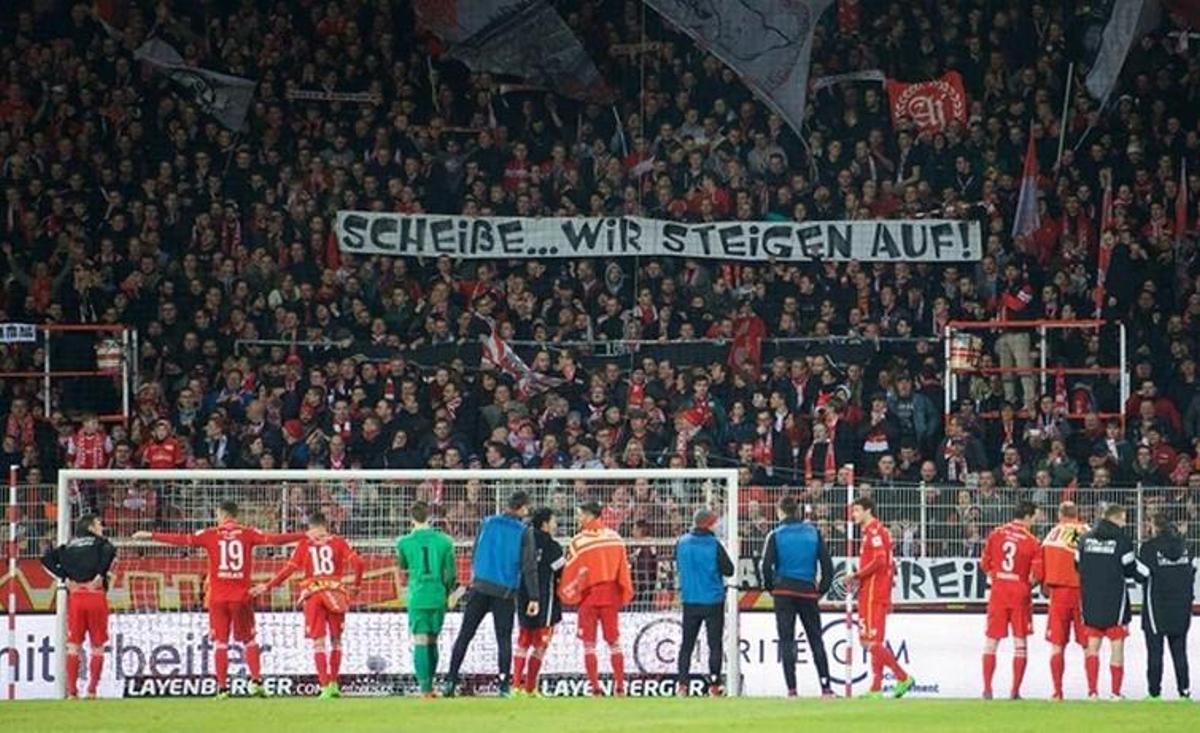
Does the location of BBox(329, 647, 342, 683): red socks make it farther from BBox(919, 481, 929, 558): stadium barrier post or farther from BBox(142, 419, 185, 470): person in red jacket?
BBox(142, 419, 185, 470): person in red jacket

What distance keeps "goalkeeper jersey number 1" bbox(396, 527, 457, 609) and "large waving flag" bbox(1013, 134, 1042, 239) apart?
12615mm

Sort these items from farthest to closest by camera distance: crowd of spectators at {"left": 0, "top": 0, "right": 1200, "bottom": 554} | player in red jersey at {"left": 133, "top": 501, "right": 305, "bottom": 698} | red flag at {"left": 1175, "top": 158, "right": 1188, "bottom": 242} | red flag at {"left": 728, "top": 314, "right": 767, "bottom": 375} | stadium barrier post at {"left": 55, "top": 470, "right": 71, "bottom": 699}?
red flag at {"left": 1175, "top": 158, "right": 1188, "bottom": 242} < red flag at {"left": 728, "top": 314, "right": 767, "bottom": 375} < crowd of spectators at {"left": 0, "top": 0, "right": 1200, "bottom": 554} < stadium barrier post at {"left": 55, "top": 470, "right": 71, "bottom": 699} < player in red jersey at {"left": 133, "top": 501, "right": 305, "bottom": 698}

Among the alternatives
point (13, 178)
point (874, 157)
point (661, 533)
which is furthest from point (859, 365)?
point (13, 178)

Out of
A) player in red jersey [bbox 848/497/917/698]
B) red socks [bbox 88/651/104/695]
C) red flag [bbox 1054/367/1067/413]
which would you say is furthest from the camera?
red flag [bbox 1054/367/1067/413]

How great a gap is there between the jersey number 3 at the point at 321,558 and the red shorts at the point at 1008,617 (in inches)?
215

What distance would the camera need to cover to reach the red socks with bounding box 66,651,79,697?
2225 centimetres

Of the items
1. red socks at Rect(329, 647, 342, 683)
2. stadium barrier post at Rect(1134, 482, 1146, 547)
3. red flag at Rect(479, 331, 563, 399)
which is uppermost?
red flag at Rect(479, 331, 563, 399)

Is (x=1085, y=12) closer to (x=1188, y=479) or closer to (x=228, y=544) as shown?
(x=1188, y=479)

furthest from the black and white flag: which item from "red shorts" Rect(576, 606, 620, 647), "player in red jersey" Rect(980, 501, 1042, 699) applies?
"player in red jersey" Rect(980, 501, 1042, 699)

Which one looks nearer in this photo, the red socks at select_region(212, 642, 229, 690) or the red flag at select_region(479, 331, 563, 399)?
the red socks at select_region(212, 642, 229, 690)

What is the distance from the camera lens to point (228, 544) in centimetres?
2145

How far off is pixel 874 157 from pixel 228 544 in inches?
516

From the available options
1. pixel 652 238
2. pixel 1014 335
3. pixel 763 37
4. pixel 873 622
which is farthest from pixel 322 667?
pixel 763 37

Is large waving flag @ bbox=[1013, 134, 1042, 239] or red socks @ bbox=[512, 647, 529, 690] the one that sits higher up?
large waving flag @ bbox=[1013, 134, 1042, 239]
